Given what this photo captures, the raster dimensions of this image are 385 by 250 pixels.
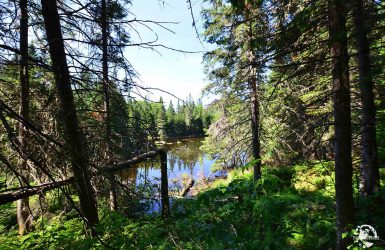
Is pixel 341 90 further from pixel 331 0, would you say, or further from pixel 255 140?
pixel 255 140

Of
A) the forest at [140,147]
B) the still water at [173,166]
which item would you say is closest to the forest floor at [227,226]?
the forest at [140,147]

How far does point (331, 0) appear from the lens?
399 centimetres

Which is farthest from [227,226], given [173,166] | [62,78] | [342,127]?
[173,166]

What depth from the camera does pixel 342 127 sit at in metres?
4.28

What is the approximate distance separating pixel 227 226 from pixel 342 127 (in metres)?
2.89

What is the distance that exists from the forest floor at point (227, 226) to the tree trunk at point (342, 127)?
0.50m

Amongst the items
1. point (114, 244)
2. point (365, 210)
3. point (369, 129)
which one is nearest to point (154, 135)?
point (114, 244)

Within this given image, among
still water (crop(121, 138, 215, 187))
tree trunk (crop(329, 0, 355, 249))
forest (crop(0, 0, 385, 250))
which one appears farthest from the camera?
still water (crop(121, 138, 215, 187))

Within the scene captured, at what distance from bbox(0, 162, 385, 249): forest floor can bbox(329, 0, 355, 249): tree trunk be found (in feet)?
1.63

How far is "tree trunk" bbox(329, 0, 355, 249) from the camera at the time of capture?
13.8 ft

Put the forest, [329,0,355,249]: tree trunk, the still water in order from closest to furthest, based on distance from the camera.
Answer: the forest, [329,0,355,249]: tree trunk, the still water

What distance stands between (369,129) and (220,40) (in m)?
6.95

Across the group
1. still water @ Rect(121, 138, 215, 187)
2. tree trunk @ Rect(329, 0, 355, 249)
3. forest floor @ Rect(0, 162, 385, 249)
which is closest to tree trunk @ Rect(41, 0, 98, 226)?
forest floor @ Rect(0, 162, 385, 249)

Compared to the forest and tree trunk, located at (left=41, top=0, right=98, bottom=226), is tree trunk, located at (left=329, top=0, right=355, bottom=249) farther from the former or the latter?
tree trunk, located at (left=41, top=0, right=98, bottom=226)
